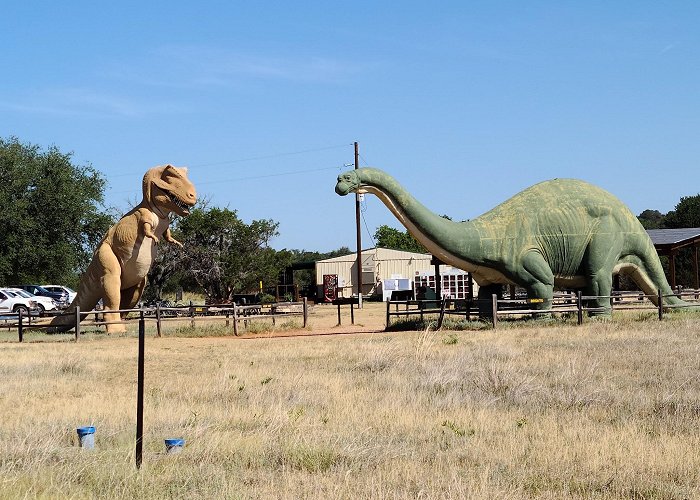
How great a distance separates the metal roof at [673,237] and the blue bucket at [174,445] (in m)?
27.1

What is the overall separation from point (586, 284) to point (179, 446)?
16624 millimetres

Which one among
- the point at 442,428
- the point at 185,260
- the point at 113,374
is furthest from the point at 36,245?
the point at 442,428

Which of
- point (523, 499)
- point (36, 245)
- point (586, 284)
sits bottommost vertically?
point (523, 499)

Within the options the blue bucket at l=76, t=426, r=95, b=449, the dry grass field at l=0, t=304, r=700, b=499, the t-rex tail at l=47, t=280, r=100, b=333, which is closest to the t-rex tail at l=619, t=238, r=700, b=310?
the dry grass field at l=0, t=304, r=700, b=499

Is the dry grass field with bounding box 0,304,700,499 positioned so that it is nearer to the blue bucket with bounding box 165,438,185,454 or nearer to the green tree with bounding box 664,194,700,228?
the blue bucket with bounding box 165,438,185,454

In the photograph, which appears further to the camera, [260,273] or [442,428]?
[260,273]

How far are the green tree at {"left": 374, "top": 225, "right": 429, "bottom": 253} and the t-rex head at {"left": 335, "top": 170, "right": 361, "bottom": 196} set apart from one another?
223ft

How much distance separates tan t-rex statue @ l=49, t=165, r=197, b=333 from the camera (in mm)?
22828

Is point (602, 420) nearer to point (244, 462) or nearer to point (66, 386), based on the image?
point (244, 462)

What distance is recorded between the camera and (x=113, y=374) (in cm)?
1411

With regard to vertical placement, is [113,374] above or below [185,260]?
below

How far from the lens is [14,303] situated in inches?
1337

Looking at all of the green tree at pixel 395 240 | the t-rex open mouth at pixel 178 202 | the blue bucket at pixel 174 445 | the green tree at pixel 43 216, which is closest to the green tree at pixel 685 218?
the green tree at pixel 395 240

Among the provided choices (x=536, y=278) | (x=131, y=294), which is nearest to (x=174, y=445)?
(x=536, y=278)
